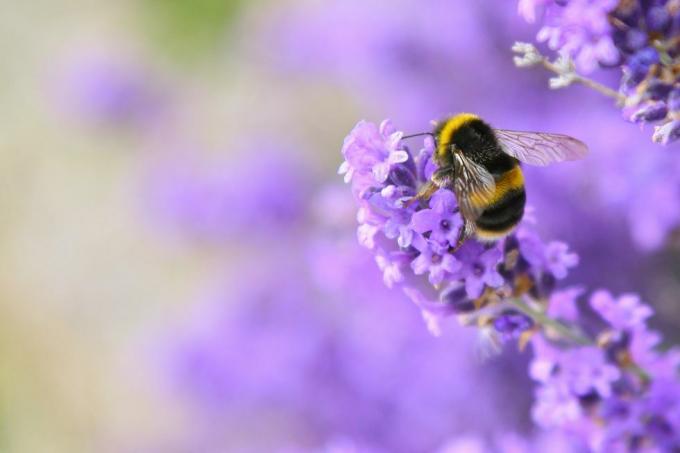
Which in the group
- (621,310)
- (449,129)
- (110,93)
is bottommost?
(621,310)

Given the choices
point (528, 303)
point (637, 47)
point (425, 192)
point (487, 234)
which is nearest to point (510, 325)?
point (528, 303)

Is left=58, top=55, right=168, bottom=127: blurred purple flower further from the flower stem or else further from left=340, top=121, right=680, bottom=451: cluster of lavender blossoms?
the flower stem

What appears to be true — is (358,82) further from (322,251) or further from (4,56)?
(4,56)

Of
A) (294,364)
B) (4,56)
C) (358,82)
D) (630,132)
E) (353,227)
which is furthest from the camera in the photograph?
(4,56)

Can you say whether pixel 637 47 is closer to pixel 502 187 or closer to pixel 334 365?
pixel 502 187

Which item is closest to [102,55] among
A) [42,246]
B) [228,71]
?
[228,71]

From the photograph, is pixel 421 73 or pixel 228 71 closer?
pixel 421 73

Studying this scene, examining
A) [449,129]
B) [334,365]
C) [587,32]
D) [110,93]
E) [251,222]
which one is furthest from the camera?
[110,93]
